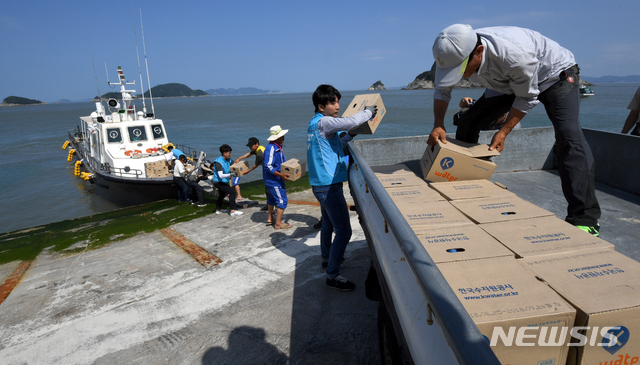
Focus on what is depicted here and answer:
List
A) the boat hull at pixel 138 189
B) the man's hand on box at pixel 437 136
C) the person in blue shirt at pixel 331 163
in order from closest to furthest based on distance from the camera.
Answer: the man's hand on box at pixel 437 136 < the person in blue shirt at pixel 331 163 < the boat hull at pixel 138 189

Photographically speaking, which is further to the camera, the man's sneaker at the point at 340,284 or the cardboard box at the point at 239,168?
the cardboard box at the point at 239,168

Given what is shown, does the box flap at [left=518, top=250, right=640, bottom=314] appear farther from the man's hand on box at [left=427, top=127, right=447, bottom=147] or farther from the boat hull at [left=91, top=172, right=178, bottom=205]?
the boat hull at [left=91, top=172, right=178, bottom=205]

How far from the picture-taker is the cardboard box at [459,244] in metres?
1.62

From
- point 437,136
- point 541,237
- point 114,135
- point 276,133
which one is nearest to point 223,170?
point 276,133

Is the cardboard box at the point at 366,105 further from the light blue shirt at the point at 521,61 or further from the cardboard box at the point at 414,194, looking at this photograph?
the light blue shirt at the point at 521,61

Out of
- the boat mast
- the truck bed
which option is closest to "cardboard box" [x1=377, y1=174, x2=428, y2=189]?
the truck bed

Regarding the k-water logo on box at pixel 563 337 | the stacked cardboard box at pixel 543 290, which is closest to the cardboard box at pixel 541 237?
the stacked cardboard box at pixel 543 290

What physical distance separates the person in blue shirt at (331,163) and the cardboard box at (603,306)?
1965mm

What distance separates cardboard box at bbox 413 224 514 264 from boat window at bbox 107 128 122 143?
13.0 metres

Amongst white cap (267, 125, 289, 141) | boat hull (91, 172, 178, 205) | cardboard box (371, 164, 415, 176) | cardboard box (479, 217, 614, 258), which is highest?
white cap (267, 125, 289, 141)

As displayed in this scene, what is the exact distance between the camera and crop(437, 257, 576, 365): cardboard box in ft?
3.97

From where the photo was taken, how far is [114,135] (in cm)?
1216

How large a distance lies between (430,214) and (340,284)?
1624 mm

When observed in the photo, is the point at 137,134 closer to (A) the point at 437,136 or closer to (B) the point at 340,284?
(B) the point at 340,284
